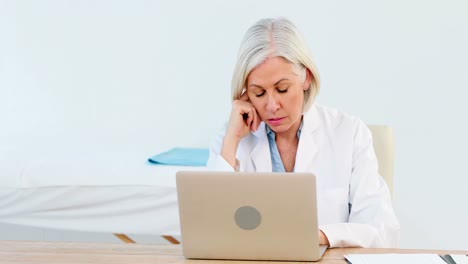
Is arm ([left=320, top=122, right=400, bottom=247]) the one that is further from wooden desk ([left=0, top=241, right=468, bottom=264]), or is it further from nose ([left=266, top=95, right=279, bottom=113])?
nose ([left=266, top=95, right=279, bottom=113])

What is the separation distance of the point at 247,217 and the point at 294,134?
75 centimetres

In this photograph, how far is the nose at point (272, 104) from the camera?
200cm

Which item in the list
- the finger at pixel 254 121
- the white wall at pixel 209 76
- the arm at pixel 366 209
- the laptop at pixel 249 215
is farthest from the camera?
the white wall at pixel 209 76

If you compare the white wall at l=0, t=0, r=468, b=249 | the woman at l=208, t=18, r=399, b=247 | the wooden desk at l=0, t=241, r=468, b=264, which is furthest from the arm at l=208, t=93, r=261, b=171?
the white wall at l=0, t=0, r=468, b=249

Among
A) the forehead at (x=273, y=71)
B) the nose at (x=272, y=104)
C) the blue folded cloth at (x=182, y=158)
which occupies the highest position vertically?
the forehead at (x=273, y=71)

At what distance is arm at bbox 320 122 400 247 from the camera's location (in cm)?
166

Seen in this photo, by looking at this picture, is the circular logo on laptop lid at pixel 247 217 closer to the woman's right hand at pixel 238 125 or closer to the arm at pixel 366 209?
the arm at pixel 366 209

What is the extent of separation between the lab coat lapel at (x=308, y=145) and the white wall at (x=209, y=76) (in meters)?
1.46

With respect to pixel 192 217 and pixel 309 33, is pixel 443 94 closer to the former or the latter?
pixel 309 33

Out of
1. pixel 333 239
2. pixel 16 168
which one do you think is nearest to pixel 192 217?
pixel 333 239

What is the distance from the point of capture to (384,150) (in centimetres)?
214

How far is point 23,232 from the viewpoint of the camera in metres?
3.23

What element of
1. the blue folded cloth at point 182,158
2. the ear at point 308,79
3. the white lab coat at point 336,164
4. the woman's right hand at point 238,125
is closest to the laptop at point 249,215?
the white lab coat at point 336,164

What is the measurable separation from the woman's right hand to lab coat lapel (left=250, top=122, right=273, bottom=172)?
0.16 feet
